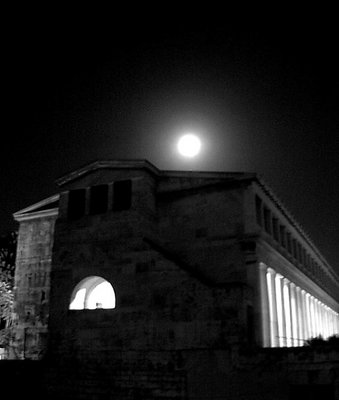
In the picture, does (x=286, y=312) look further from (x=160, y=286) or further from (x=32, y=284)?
(x=32, y=284)

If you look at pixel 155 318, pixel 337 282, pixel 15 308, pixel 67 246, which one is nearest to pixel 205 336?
pixel 155 318

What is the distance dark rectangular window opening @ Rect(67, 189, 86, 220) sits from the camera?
2733cm

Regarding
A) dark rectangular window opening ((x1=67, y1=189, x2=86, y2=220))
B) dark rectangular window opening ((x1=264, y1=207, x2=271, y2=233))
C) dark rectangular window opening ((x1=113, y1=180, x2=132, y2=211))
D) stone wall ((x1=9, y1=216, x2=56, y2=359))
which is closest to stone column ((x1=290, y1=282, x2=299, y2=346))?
dark rectangular window opening ((x1=264, y1=207, x2=271, y2=233))

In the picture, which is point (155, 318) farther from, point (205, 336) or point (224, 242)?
point (224, 242)

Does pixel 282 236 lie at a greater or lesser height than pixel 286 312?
greater

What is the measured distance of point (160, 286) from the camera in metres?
24.0

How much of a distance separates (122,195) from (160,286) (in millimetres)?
5482

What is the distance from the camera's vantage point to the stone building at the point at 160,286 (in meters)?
20.0

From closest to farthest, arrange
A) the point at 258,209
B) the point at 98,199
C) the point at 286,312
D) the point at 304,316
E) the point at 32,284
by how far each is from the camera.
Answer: the point at 98,199, the point at 258,209, the point at 286,312, the point at 32,284, the point at 304,316

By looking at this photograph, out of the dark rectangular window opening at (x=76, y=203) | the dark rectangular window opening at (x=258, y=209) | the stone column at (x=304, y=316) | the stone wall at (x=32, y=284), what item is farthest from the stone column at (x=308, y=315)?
the dark rectangular window opening at (x=76, y=203)

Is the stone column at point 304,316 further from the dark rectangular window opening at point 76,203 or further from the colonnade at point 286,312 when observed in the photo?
the dark rectangular window opening at point 76,203

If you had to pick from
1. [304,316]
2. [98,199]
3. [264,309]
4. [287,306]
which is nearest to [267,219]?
[287,306]

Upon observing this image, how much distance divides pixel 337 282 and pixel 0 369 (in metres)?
57.7

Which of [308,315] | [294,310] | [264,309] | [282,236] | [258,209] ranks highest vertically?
[282,236]
